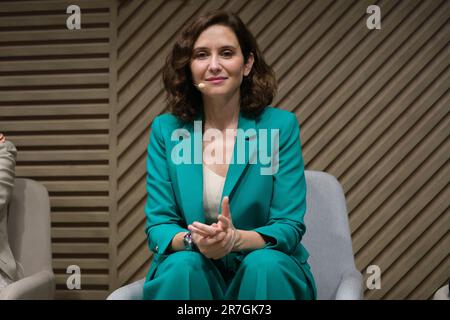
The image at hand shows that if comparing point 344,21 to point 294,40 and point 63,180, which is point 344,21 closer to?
point 294,40

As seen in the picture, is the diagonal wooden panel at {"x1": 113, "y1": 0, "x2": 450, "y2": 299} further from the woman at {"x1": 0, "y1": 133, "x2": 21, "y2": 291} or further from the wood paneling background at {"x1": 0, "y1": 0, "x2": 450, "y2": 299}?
the woman at {"x1": 0, "y1": 133, "x2": 21, "y2": 291}

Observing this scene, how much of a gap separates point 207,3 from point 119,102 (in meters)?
0.83

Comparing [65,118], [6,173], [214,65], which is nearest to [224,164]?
[214,65]

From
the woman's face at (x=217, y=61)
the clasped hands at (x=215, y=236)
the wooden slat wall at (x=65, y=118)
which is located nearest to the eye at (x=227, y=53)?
the woman's face at (x=217, y=61)

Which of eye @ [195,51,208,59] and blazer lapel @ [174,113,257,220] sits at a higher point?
eye @ [195,51,208,59]

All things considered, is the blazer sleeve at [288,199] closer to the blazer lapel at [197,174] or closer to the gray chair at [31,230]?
the blazer lapel at [197,174]

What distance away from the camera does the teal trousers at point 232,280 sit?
1.69m

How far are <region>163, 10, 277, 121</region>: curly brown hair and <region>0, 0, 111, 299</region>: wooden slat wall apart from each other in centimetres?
124

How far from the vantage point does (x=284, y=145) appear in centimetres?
210

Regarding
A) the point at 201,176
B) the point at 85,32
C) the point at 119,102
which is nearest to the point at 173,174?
the point at 201,176

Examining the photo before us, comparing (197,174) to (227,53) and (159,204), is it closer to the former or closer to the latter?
(159,204)

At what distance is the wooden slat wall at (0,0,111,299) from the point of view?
3346 millimetres

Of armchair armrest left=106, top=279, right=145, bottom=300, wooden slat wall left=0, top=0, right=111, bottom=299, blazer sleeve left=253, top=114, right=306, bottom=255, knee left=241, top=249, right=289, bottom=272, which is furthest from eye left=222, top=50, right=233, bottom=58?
wooden slat wall left=0, top=0, right=111, bottom=299

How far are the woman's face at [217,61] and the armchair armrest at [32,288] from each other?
1130 mm
